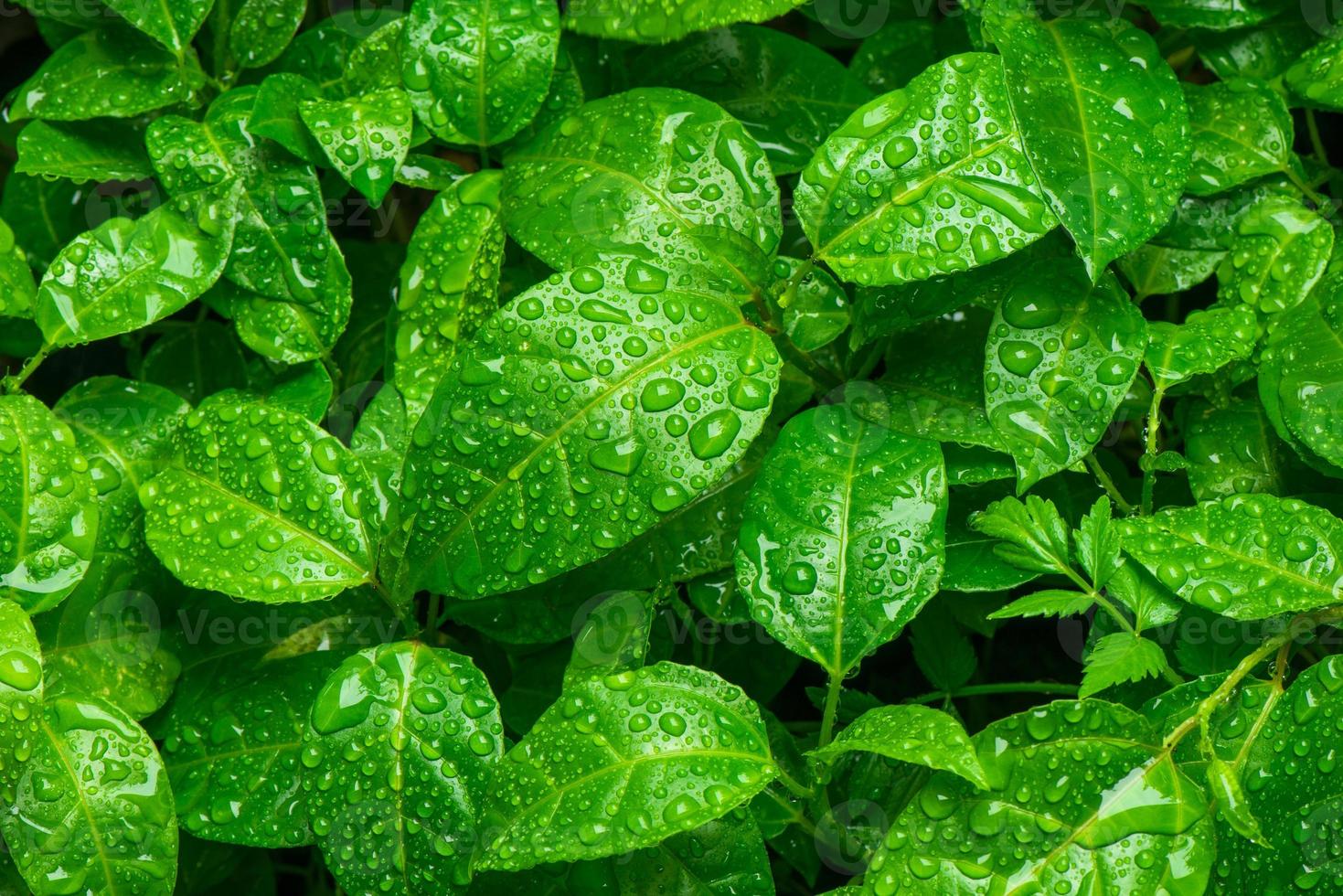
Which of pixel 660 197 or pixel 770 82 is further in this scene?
pixel 770 82

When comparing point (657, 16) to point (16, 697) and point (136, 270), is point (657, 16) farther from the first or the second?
point (16, 697)

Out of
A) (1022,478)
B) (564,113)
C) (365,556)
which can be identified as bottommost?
(365,556)

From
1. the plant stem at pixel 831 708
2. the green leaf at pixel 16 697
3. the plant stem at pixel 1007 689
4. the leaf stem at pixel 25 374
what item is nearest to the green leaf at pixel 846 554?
the plant stem at pixel 831 708

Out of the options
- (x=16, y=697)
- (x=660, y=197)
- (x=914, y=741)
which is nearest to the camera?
(x=914, y=741)

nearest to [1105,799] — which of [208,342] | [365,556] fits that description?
[365,556]

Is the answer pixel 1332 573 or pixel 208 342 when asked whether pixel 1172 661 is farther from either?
pixel 208 342

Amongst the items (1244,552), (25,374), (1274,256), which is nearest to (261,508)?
(25,374)
